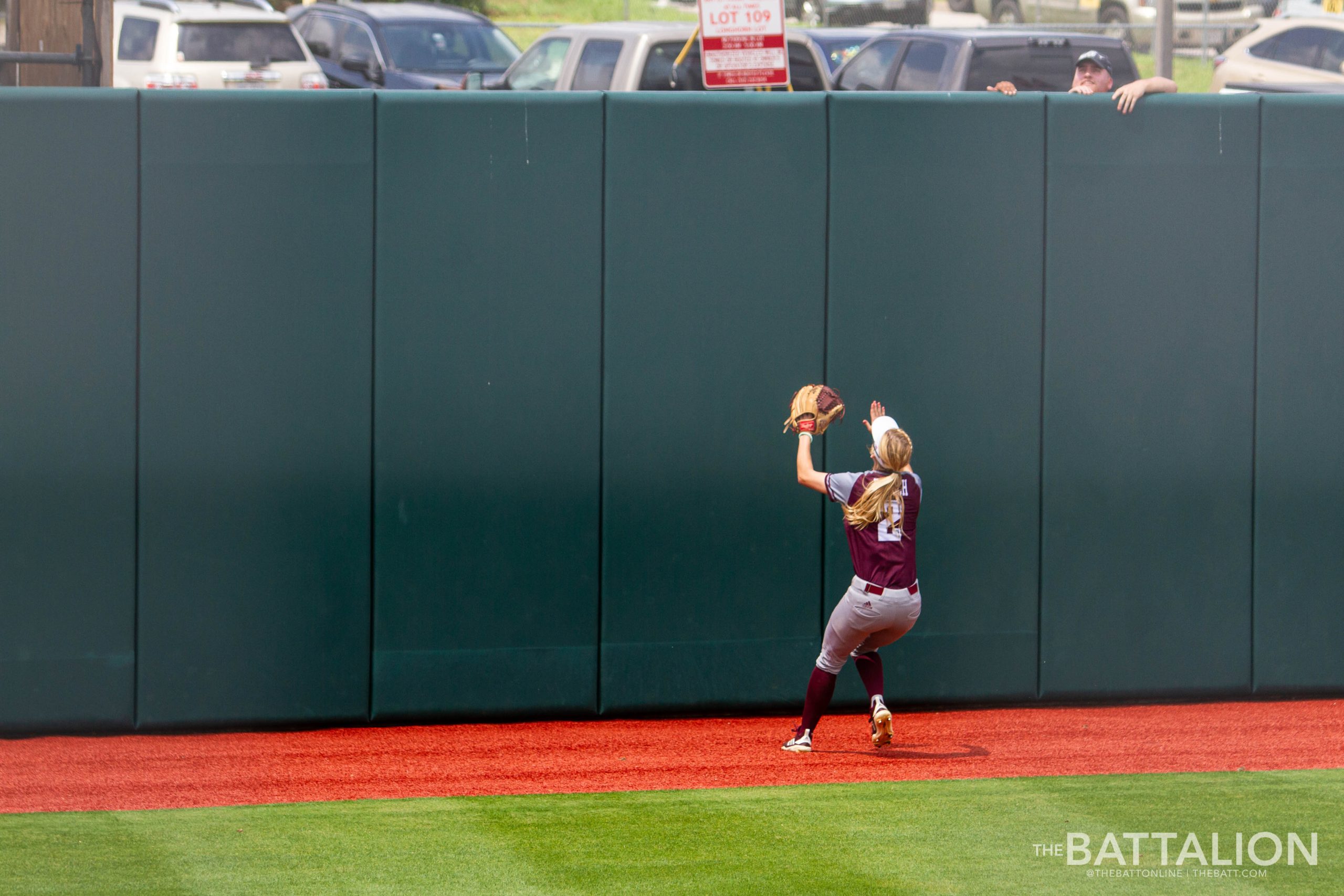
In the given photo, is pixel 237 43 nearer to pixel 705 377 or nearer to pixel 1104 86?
pixel 705 377

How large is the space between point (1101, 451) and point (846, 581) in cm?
169

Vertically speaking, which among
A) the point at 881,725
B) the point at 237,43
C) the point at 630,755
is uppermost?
the point at 237,43

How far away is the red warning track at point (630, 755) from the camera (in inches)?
274

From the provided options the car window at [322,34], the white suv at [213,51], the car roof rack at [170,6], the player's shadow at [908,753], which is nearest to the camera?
the player's shadow at [908,753]

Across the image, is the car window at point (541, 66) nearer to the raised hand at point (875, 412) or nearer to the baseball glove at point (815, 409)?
the raised hand at point (875, 412)

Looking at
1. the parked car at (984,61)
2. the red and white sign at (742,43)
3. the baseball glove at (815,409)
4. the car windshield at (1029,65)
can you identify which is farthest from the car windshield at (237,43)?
the baseball glove at (815,409)

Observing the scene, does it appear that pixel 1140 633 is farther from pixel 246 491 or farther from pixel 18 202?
pixel 18 202

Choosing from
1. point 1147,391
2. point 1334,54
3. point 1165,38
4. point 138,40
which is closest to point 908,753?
point 1147,391

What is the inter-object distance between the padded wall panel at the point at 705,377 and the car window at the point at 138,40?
38.5 ft

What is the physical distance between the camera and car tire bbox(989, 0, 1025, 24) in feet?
87.5

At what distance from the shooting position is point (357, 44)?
18.8m

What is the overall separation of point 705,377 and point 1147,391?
103 inches

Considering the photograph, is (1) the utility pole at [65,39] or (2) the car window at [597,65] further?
(2) the car window at [597,65]

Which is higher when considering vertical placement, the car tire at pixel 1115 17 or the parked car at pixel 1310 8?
the car tire at pixel 1115 17
